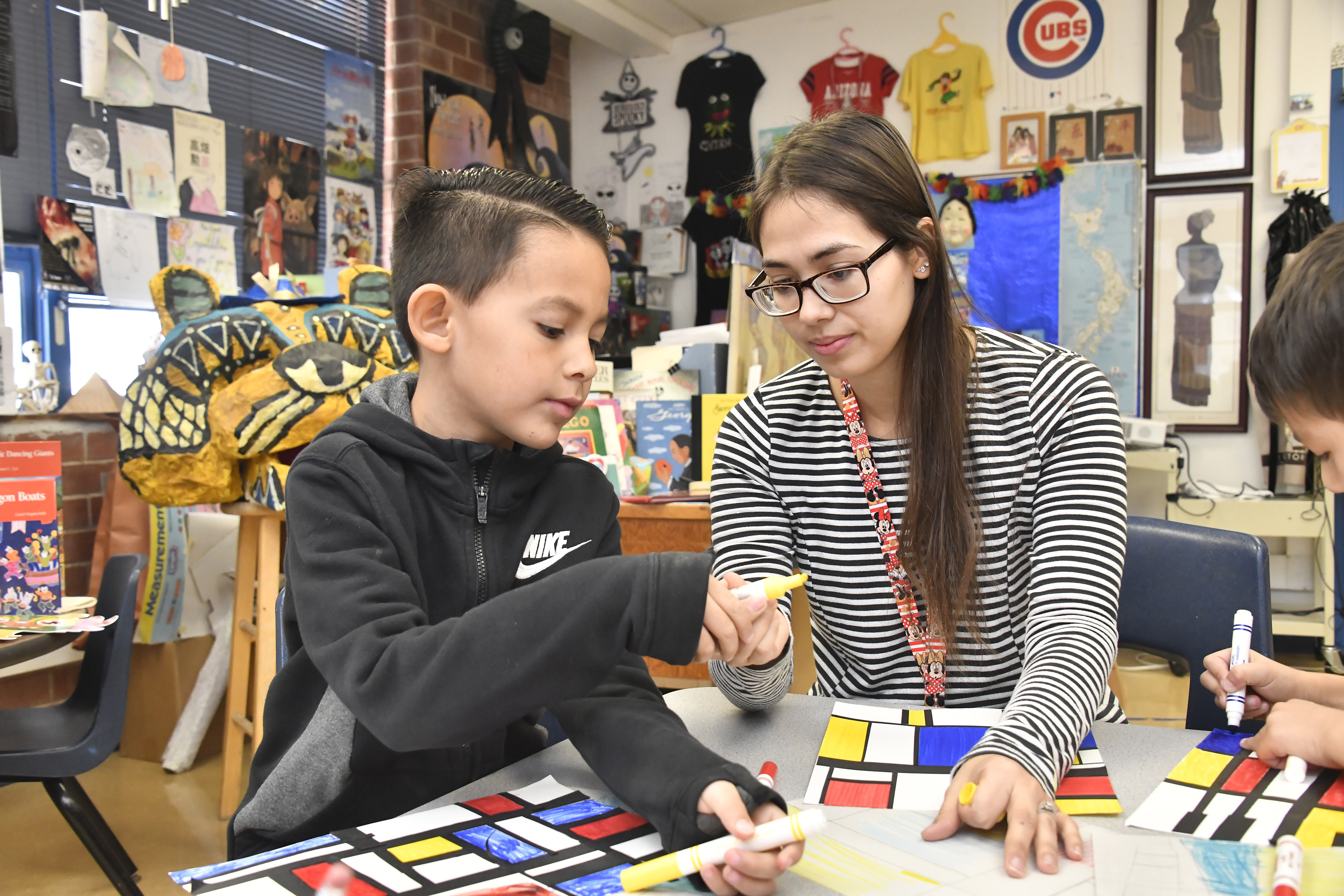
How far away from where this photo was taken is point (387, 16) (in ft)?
13.6

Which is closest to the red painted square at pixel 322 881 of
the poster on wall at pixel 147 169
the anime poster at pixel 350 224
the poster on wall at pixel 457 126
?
the poster on wall at pixel 147 169

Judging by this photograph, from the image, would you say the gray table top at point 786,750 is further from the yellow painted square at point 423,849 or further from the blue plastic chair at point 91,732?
the blue plastic chair at point 91,732

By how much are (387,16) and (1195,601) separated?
158 inches

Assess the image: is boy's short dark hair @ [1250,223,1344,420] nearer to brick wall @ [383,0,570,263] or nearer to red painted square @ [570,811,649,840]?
red painted square @ [570,811,649,840]

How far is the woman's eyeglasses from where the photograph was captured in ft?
3.56

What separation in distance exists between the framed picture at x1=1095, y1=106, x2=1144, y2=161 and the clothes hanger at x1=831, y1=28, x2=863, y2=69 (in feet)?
3.65

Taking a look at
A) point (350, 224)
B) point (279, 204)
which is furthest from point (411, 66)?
point (279, 204)

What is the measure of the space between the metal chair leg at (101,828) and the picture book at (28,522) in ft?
1.31

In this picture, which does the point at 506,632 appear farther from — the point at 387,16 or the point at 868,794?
the point at 387,16

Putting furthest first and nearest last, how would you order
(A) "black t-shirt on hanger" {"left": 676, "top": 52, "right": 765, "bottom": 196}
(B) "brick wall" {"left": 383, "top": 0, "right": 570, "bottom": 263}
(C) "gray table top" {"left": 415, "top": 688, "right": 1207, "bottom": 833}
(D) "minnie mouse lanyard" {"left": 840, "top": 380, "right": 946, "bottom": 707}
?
1. (A) "black t-shirt on hanger" {"left": 676, "top": 52, "right": 765, "bottom": 196}
2. (B) "brick wall" {"left": 383, "top": 0, "right": 570, "bottom": 263}
3. (D) "minnie mouse lanyard" {"left": 840, "top": 380, "right": 946, "bottom": 707}
4. (C) "gray table top" {"left": 415, "top": 688, "right": 1207, "bottom": 833}

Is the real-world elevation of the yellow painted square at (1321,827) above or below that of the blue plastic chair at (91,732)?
above

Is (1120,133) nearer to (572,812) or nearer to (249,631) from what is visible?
(249,631)

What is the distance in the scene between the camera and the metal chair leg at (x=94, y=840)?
182 centimetres

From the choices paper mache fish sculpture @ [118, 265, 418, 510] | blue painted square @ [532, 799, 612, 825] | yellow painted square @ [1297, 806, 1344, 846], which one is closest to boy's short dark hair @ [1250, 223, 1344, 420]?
yellow painted square @ [1297, 806, 1344, 846]
